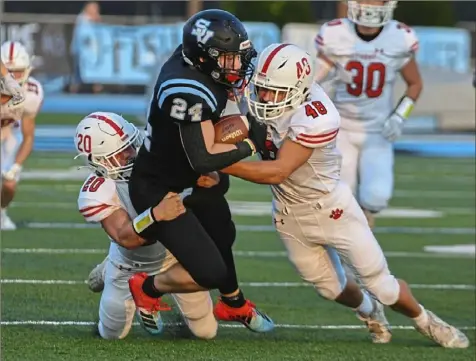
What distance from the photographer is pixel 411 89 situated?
6.64 metres

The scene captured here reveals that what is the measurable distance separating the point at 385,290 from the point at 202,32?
1.33m

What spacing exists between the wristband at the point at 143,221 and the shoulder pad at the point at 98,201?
0.65ft

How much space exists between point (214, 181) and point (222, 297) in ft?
1.85

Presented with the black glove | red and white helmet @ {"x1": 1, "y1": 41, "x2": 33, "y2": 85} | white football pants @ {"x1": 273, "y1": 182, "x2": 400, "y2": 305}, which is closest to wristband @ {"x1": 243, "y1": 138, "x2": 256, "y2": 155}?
the black glove

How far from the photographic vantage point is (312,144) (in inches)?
176

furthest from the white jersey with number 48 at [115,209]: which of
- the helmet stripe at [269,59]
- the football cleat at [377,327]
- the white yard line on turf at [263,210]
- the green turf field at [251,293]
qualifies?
the white yard line on turf at [263,210]

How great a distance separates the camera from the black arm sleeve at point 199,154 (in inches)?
167

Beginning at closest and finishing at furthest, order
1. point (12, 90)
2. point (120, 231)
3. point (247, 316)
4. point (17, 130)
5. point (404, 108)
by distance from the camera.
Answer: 1. point (120, 231)
2. point (247, 316)
3. point (12, 90)
4. point (404, 108)
5. point (17, 130)

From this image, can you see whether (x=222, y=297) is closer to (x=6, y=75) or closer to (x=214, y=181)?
(x=214, y=181)

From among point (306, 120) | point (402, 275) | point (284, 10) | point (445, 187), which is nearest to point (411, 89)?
point (402, 275)

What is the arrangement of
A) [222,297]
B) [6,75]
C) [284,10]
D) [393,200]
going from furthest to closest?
[284,10]
[393,200]
[6,75]
[222,297]

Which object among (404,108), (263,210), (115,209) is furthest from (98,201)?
(263,210)

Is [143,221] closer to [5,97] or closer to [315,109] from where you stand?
[315,109]

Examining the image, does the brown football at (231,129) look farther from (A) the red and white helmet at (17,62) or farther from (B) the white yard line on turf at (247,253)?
(A) the red and white helmet at (17,62)
